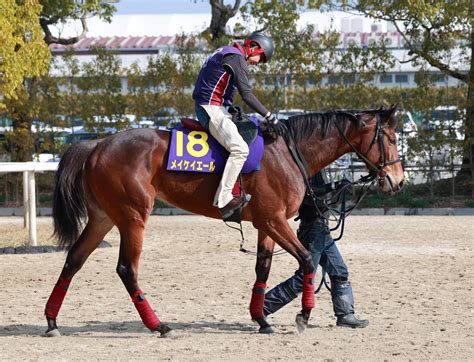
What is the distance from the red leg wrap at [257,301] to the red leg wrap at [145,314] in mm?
853

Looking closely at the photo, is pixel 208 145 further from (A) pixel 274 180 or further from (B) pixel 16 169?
(B) pixel 16 169

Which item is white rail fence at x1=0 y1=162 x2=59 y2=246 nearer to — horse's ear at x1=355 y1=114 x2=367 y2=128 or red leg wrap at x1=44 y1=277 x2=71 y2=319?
red leg wrap at x1=44 y1=277 x2=71 y2=319

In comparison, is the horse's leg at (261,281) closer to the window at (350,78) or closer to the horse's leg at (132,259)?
the horse's leg at (132,259)

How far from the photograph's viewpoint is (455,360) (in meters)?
7.02

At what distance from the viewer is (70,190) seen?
8516 millimetres

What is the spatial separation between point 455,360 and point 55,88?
18.4m

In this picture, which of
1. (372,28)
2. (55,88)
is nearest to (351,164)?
(55,88)

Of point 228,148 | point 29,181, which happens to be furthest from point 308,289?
point 29,181

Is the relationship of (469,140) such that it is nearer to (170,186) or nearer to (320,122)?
(320,122)

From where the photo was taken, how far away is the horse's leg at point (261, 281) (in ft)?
27.4

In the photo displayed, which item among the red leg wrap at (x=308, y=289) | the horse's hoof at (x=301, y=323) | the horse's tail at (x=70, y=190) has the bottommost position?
the horse's hoof at (x=301, y=323)

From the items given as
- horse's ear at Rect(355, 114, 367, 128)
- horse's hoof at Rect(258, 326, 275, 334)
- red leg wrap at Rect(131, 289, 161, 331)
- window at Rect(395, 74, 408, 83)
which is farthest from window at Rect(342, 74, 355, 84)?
red leg wrap at Rect(131, 289, 161, 331)

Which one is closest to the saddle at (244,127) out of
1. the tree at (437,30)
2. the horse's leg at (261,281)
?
the horse's leg at (261,281)

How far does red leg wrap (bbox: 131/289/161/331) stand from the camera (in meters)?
8.08
